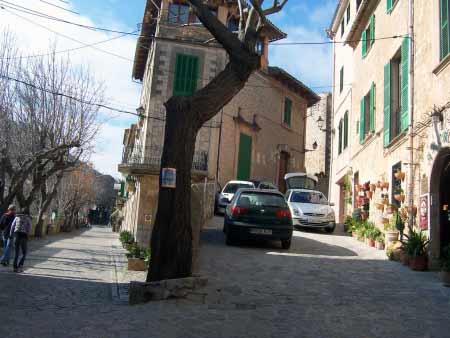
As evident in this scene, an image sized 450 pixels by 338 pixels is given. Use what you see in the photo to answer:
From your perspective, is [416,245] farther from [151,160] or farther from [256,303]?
[151,160]

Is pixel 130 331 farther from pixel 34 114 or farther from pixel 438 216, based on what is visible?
pixel 34 114

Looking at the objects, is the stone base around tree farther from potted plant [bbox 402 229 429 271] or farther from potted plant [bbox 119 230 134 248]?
potted plant [bbox 119 230 134 248]

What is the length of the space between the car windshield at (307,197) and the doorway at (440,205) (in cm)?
804

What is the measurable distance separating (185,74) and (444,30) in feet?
55.4

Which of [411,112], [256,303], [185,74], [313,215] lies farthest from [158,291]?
[185,74]

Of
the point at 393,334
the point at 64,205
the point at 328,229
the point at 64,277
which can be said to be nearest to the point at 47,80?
the point at 64,277

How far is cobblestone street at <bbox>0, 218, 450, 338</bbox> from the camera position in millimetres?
5562

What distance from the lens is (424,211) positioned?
396 inches

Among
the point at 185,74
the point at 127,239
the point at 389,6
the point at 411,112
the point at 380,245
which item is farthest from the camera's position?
the point at 185,74

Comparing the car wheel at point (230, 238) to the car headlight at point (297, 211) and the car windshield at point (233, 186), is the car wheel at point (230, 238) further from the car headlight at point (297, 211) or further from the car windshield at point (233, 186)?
the car windshield at point (233, 186)

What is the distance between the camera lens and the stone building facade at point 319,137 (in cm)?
3575

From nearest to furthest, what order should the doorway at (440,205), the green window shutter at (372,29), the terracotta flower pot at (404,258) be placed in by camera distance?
1. the doorway at (440,205)
2. the terracotta flower pot at (404,258)
3. the green window shutter at (372,29)

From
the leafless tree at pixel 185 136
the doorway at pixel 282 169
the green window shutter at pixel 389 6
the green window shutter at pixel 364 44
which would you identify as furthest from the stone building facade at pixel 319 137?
the leafless tree at pixel 185 136

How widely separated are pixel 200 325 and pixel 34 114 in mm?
16172
